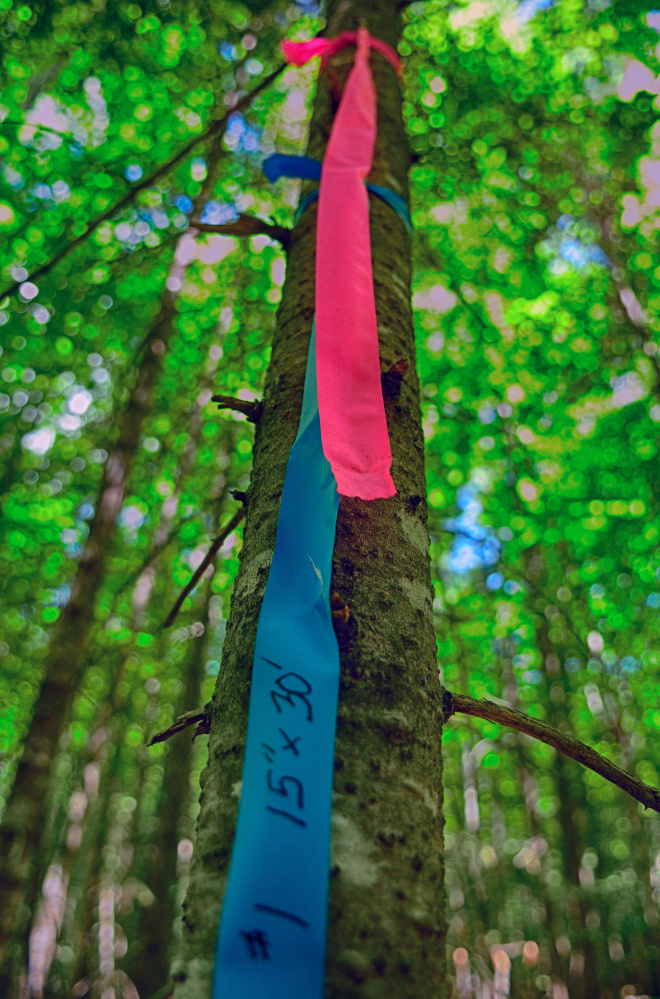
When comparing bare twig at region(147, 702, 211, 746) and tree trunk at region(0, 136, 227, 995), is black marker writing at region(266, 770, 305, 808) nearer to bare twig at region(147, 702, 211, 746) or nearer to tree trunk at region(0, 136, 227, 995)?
bare twig at region(147, 702, 211, 746)

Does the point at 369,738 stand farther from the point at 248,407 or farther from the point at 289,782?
the point at 248,407

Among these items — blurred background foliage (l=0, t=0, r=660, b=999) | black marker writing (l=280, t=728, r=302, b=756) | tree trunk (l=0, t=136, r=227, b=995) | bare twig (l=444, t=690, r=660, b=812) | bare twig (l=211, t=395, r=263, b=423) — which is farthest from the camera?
blurred background foliage (l=0, t=0, r=660, b=999)

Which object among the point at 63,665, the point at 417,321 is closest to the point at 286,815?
the point at 63,665

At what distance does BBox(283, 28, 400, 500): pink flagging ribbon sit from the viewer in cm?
106

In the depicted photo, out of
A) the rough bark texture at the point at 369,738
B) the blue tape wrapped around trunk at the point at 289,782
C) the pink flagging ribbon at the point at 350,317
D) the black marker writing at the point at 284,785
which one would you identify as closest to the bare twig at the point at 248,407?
the rough bark texture at the point at 369,738

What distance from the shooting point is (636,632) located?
7.36 meters

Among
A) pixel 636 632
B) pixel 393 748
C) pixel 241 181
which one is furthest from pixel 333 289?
pixel 636 632

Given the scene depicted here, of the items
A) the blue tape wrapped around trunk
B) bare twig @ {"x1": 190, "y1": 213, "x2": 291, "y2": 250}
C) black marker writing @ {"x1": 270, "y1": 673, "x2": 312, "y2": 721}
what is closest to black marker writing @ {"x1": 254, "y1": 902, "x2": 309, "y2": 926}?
the blue tape wrapped around trunk

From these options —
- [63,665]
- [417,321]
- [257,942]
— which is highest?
[417,321]

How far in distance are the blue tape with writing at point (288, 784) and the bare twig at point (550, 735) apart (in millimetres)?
347

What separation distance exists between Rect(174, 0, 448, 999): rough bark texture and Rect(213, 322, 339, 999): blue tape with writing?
61 mm

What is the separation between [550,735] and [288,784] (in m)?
0.57

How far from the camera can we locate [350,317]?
4.41 ft

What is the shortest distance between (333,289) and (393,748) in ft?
3.47
